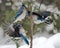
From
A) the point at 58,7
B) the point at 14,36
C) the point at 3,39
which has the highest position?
the point at 14,36

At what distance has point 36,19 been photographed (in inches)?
37.6

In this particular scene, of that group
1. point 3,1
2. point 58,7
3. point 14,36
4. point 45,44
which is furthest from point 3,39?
point 14,36

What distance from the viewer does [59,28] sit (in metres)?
1.94

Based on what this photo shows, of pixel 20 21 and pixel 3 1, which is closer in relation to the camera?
pixel 20 21

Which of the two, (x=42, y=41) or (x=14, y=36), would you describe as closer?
(x=14, y=36)

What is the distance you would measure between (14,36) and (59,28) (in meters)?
1.04

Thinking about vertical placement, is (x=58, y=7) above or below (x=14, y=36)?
below

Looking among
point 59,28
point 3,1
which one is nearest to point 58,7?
point 59,28

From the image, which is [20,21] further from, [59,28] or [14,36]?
[59,28]

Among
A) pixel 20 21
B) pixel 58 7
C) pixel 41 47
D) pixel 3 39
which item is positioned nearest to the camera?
pixel 20 21

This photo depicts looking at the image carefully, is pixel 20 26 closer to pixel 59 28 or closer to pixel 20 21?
pixel 20 21

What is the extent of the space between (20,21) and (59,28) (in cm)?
104

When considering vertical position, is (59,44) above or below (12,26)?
below

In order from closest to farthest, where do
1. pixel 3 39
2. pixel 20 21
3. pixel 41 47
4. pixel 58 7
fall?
1. pixel 20 21
2. pixel 41 47
3. pixel 3 39
4. pixel 58 7
